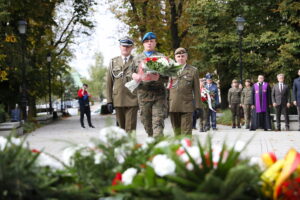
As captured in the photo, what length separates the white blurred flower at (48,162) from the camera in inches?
→ 115

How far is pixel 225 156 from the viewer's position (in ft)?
9.04

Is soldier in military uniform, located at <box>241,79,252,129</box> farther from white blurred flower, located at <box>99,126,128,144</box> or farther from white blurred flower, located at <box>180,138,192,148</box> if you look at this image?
white blurred flower, located at <box>99,126,128,144</box>

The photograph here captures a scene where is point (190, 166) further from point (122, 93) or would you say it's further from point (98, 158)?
point (122, 93)

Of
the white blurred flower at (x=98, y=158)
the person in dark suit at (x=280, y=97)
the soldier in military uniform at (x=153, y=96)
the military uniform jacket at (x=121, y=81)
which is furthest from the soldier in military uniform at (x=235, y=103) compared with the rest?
the white blurred flower at (x=98, y=158)

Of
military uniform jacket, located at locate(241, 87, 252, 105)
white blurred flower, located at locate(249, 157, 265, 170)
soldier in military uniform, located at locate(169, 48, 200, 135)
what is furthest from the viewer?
military uniform jacket, located at locate(241, 87, 252, 105)

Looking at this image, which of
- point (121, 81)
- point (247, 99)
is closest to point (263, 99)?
point (247, 99)

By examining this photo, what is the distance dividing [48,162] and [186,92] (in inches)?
286

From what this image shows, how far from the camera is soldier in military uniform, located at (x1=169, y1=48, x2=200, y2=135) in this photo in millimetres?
10047

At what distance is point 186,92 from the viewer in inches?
400

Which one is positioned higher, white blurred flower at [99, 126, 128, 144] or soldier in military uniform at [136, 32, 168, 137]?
soldier in military uniform at [136, 32, 168, 137]

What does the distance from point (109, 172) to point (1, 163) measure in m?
0.58

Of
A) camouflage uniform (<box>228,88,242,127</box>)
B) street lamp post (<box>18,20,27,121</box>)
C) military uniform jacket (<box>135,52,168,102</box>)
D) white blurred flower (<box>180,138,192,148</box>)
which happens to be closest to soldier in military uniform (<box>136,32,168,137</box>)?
military uniform jacket (<box>135,52,168,102</box>)

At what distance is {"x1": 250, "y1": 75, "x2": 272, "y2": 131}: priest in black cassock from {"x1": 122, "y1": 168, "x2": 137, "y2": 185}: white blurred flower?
56.7 feet

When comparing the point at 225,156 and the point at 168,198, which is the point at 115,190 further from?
the point at 225,156
